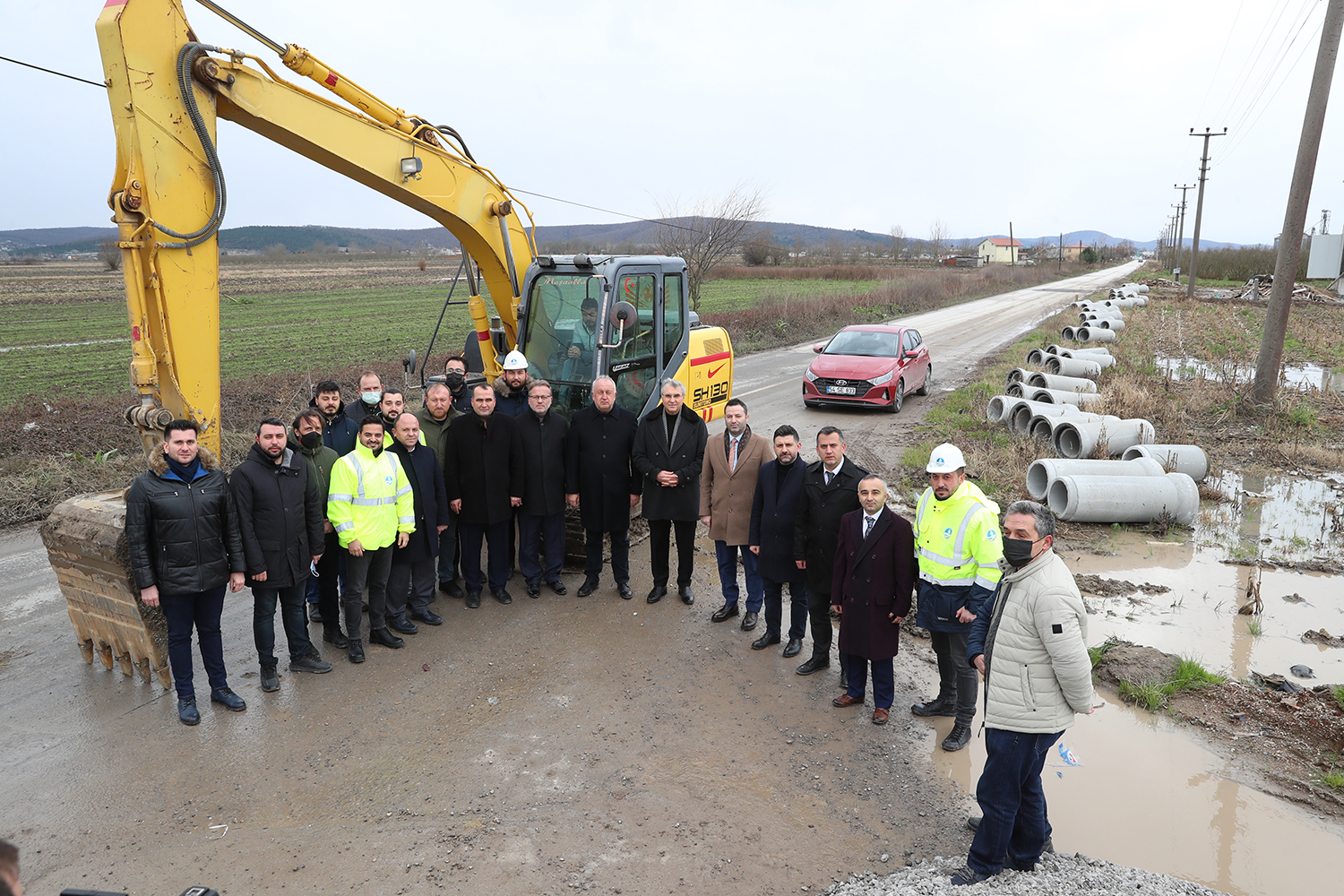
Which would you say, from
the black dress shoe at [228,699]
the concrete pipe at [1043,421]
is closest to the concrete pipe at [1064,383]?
the concrete pipe at [1043,421]

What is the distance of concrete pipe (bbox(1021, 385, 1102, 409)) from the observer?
14.0m

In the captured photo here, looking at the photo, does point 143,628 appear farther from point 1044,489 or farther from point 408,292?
point 408,292

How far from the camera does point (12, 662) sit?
6.28 m

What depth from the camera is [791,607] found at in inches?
264

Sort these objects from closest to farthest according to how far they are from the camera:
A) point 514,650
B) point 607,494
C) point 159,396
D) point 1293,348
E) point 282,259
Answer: point 159,396, point 514,650, point 607,494, point 1293,348, point 282,259

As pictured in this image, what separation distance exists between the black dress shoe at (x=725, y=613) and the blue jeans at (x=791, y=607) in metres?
0.41

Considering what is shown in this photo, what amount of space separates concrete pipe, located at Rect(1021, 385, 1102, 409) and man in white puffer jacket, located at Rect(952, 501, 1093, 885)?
35.9 ft

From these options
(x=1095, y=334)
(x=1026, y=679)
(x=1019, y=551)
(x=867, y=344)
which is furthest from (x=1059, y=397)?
(x=1095, y=334)

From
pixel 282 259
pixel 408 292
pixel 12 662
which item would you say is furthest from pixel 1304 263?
pixel 282 259

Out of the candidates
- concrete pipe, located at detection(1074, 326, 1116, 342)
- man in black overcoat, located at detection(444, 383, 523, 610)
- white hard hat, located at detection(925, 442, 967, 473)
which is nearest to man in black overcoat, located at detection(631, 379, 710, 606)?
man in black overcoat, located at detection(444, 383, 523, 610)

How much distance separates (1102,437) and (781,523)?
7200 millimetres

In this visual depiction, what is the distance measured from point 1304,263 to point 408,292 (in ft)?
202

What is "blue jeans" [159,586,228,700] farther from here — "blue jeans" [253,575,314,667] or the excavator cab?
the excavator cab

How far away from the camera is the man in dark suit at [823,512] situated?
5891 millimetres
